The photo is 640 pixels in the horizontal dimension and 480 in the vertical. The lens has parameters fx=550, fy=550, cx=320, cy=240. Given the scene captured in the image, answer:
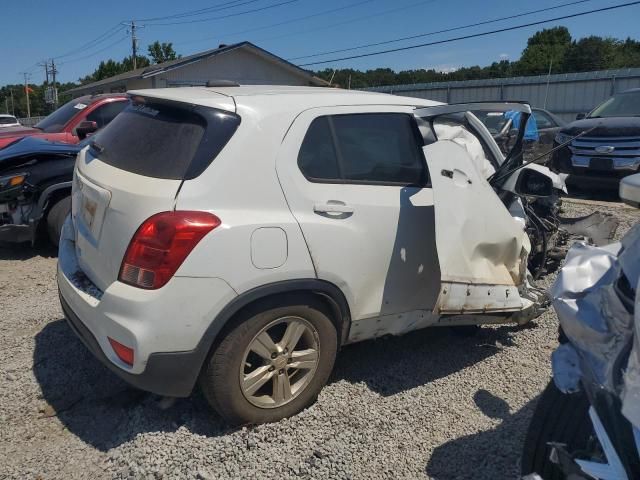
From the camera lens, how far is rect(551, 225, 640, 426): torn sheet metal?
63.3 inches

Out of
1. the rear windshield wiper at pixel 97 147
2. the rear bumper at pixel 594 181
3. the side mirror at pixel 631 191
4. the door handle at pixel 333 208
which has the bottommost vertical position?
the rear bumper at pixel 594 181

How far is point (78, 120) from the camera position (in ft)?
29.1

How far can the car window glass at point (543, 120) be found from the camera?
13484mm

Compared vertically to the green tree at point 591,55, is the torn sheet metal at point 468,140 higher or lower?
lower

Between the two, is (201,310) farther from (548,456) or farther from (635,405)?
(635,405)

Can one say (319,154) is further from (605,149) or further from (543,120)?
(543,120)

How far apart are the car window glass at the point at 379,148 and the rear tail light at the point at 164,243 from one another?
0.94m

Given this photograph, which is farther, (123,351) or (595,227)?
(595,227)

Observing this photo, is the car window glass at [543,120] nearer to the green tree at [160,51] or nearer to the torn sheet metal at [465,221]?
the torn sheet metal at [465,221]

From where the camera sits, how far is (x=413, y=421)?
3.08 m

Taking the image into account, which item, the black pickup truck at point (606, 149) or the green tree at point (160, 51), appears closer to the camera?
the black pickup truck at point (606, 149)

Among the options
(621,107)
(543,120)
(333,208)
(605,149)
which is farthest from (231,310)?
(543,120)

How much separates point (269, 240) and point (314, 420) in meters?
1.08

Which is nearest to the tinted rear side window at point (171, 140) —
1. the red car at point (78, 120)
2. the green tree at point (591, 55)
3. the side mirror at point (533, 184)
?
the side mirror at point (533, 184)
